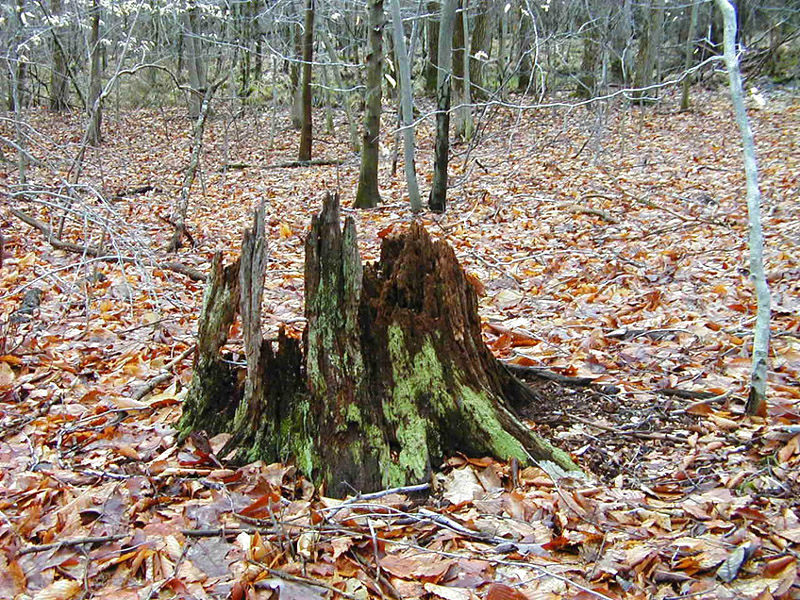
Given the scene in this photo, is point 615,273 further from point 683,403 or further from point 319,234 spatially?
point 319,234

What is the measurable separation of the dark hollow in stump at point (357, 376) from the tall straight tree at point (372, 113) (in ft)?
27.0

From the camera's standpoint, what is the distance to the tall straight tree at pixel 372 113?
35.1ft

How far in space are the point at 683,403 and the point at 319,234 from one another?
2219 millimetres

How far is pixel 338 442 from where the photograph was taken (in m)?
3.10

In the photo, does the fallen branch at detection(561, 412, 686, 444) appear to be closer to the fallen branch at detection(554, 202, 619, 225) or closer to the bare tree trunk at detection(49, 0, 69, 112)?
the fallen branch at detection(554, 202, 619, 225)

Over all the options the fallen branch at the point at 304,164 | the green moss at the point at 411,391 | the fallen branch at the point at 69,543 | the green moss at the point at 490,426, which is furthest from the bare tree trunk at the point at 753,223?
the fallen branch at the point at 304,164

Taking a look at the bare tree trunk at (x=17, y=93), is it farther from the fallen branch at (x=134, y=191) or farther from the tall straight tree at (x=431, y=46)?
the tall straight tree at (x=431, y=46)

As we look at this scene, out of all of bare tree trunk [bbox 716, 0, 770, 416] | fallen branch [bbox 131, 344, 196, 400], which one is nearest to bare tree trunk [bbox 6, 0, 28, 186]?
fallen branch [bbox 131, 344, 196, 400]

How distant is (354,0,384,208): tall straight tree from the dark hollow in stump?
8.24 meters

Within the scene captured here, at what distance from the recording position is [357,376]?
3.20m

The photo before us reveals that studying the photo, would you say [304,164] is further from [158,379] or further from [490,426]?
[490,426]

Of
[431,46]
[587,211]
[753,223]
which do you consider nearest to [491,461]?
[753,223]

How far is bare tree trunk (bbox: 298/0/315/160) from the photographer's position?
14500 mm

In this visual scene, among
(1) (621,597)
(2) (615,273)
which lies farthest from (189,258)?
(1) (621,597)
